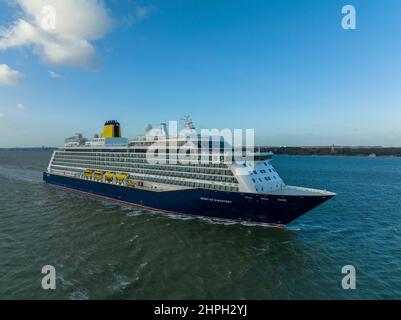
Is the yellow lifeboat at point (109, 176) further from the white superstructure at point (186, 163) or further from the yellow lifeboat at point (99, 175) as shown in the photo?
the yellow lifeboat at point (99, 175)

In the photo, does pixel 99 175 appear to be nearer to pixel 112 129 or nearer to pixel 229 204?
pixel 112 129

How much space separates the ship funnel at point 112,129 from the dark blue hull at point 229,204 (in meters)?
16.7

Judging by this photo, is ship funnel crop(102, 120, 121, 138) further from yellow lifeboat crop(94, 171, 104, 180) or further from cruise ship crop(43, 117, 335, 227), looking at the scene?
yellow lifeboat crop(94, 171, 104, 180)

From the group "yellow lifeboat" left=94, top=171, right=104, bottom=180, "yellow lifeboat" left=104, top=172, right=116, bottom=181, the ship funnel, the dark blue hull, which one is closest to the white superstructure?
"yellow lifeboat" left=104, top=172, right=116, bottom=181

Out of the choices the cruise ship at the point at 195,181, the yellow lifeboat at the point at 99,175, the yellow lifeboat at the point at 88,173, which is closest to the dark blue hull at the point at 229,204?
the cruise ship at the point at 195,181

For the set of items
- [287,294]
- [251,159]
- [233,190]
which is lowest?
[287,294]

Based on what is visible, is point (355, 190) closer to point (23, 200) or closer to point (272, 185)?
point (272, 185)

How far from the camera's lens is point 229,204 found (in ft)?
84.0

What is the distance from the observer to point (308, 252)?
66.6ft

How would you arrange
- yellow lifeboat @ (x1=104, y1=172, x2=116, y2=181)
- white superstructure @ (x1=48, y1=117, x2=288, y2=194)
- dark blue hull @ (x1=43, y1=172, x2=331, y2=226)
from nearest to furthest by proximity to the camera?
dark blue hull @ (x1=43, y1=172, x2=331, y2=226) < white superstructure @ (x1=48, y1=117, x2=288, y2=194) < yellow lifeboat @ (x1=104, y1=172, x2=116, y2=181)

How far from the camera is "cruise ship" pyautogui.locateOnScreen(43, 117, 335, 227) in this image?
24.7m

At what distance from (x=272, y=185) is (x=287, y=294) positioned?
45.0 ft
